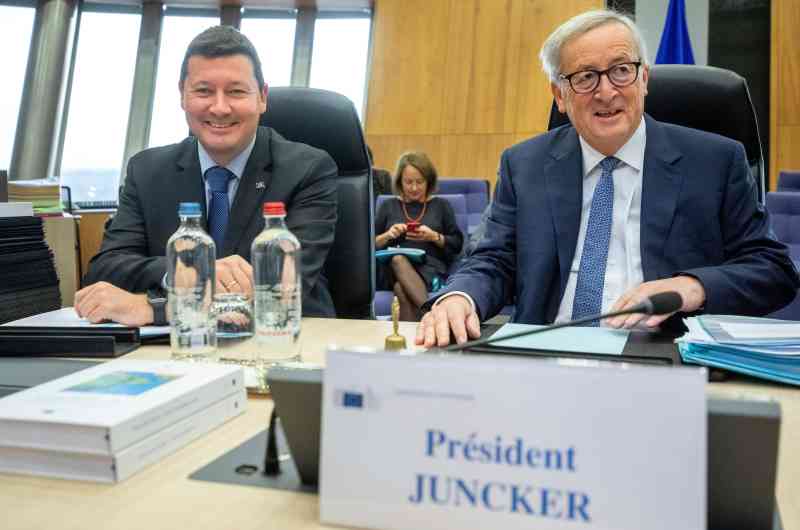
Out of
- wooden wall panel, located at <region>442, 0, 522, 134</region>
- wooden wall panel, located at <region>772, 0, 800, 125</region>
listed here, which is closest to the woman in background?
wooden wall panel, located at <region>442, 0, 522, 134</region>

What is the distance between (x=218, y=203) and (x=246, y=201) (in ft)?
0.28

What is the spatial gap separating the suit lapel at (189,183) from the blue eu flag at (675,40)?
535 centimetres

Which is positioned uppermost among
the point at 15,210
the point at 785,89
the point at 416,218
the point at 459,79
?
the point at 459,79

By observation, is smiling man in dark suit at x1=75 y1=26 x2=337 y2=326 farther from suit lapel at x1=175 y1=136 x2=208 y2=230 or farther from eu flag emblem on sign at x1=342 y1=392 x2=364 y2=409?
eu flag emblem on sign at x1=342 y1=392 x2=364 y2=409

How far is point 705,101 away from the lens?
1889 mm

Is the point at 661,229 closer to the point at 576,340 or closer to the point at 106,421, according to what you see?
the point at 576,340

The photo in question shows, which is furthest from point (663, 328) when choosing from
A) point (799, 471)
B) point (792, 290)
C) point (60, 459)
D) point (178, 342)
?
point (60, 459)

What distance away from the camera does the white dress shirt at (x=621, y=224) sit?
170cm

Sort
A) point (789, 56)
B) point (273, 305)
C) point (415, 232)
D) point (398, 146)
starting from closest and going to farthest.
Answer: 1. point (273, 305)
2. point (415, 232)
3. point (789, 56)
4. point (398, 146)

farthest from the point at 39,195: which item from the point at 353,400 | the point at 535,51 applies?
the point at 535,51

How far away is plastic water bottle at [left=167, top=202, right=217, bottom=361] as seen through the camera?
1.22 meters

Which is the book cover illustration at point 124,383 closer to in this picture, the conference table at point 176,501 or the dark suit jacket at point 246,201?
the conference table at point 176,501

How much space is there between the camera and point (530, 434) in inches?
23.3

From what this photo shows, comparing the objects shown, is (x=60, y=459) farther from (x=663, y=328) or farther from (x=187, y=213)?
(x=663, y=328)
